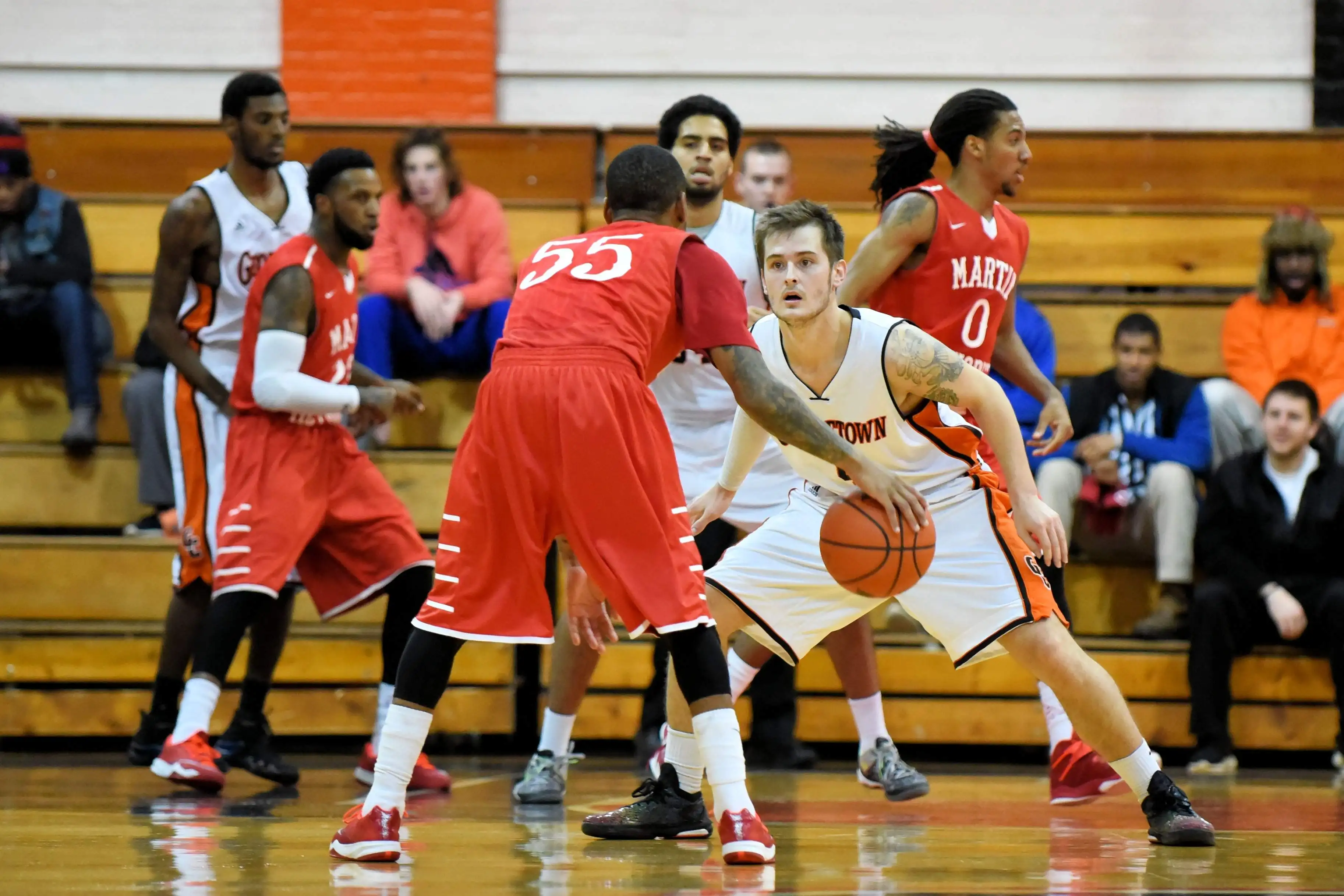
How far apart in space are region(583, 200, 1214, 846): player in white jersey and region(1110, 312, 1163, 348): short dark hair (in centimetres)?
264

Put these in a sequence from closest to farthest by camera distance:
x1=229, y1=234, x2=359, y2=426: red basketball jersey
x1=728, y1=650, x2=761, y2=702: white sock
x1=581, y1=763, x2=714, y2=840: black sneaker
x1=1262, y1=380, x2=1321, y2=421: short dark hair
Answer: x1=581, y1=763, x2=714, y2=840: black sneaker < x1=728, y1=650, x2=761, y2=702: white sock < x1=229, y1=234, x2=359, y2=426: red basketball jersey < x1=1262, y1=380, x2=1321, y2=421: short dark hair

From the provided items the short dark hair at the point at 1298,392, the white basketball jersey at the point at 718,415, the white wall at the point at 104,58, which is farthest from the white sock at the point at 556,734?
the white wall at the point at 104,58

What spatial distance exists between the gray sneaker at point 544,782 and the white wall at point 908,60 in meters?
4.34

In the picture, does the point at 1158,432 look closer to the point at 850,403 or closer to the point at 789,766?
the point at 789,766

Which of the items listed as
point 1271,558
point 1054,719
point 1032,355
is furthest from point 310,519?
point 1271,558

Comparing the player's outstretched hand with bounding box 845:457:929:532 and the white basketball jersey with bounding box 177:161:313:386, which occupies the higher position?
the white basketball jersey with bounding box 177:161:313:386

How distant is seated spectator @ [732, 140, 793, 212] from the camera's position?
610 centimetres

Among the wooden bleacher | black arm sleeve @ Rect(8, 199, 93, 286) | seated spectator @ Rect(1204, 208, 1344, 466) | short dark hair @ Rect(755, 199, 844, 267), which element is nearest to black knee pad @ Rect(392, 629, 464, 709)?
short dark hair @ Rect(755, 199, 844, 267)

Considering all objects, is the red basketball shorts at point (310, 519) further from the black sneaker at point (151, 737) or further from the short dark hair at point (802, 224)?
the short dark hair at point (802, 224)

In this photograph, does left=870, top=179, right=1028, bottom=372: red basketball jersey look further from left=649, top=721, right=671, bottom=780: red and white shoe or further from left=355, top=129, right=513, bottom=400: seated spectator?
left=355, top=129, right=513, bottom=400: seated spectator

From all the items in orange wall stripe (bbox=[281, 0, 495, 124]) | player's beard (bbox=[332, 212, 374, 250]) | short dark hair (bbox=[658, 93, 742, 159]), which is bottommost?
player's beard (bbox=[332, 212, 374, 250])

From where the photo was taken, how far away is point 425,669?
3279 mm

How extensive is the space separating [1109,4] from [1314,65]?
3.48 ft

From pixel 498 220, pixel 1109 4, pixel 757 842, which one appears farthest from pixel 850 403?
pixel 1109 4
